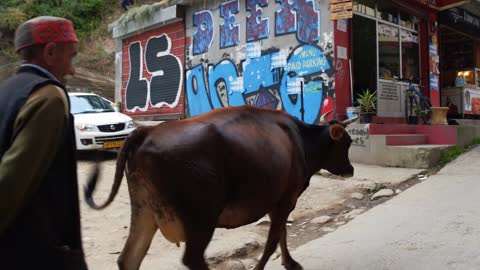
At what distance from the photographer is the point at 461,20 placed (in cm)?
1461

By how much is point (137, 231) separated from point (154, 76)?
42.3ft

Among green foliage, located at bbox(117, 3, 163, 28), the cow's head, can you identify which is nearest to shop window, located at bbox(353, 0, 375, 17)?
green foliage, located at bbox(117, 3, 163, 28)

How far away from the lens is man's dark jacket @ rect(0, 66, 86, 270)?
185cm

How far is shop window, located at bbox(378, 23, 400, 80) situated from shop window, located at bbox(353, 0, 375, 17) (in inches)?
19.2

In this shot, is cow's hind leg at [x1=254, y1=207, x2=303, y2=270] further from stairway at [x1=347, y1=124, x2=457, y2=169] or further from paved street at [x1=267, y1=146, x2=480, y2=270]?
stairway at [x1=347, y1=124, x2=457, y2=169]

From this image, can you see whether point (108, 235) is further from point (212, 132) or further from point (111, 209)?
point (212, 132)

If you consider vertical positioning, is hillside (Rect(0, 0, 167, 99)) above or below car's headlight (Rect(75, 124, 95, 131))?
above

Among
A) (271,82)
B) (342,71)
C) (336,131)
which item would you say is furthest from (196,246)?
(271,82)

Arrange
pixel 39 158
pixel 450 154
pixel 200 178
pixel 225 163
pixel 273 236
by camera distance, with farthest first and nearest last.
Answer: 1. pixel 450 154
2. pixel 273 236
3. pixel 225 163
4. pixel 200 178
5. pixel 39 158

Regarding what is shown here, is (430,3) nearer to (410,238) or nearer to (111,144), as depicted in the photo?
(111,144)

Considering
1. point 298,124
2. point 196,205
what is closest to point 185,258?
point 196,205

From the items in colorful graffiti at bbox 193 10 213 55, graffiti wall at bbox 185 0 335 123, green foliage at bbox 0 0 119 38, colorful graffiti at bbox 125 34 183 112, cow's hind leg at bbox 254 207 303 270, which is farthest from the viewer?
green foliage at bbox 0 0 119 38

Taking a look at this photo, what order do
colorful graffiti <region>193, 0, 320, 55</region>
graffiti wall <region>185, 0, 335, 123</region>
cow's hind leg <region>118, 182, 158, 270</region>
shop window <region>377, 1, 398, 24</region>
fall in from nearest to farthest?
cow's hind leg <region>118, 182, 158, 270</region> → graffiti wall <region>185, 0, 335, 123</region> → colorful graffiti <region>193, 0, 320, 55</region> → shop window <region>377, 1, 398, 24</region>

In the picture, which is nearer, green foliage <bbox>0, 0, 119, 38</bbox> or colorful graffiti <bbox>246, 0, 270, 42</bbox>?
colorful graffiti <bbox>246, 0, 270, 42</bbox>
